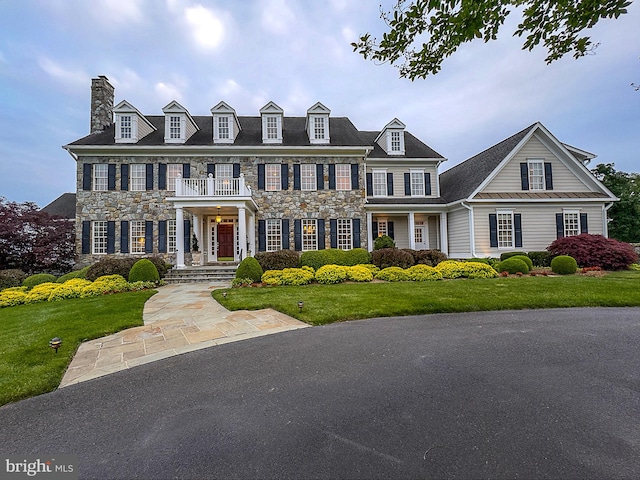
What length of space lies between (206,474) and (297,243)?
13562 mm

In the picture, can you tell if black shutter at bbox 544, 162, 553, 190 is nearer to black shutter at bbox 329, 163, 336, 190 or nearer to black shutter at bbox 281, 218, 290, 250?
black shutter at bbox 329, 163, 336, 190

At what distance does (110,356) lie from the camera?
13.3 feet

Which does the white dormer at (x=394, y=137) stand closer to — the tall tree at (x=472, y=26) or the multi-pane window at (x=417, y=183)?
the multi-pane window at (x=417, y=183)

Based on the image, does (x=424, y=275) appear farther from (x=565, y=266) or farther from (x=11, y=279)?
(x=11, y=279)

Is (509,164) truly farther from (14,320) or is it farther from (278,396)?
(14,320)

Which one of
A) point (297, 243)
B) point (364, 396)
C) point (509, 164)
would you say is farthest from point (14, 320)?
point (509, 164)

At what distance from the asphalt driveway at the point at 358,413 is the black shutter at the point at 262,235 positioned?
10969mm

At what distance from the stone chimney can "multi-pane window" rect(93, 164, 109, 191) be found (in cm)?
275

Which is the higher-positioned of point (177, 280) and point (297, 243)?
point (297, 243)

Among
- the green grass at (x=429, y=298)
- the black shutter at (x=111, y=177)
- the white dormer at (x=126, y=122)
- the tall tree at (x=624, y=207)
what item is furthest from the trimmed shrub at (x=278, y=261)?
the tall tree at (x=624, y=207)

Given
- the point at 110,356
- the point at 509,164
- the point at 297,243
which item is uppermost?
the point at 509,164

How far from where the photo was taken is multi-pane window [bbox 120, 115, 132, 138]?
14766mm

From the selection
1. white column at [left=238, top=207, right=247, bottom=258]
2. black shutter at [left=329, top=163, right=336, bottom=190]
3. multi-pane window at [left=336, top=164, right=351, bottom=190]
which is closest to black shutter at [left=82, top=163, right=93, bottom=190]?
white column at [left=238, top=207, right=247, bottom=258]

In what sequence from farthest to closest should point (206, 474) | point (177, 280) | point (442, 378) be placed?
point (177, 280) < point (442, 378) < point (206, 474)
